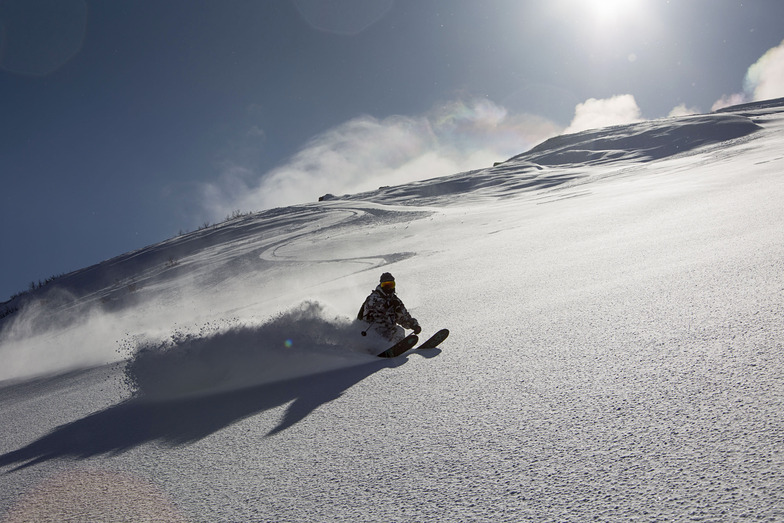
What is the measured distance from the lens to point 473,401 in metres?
2.79

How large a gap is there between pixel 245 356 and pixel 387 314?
146cm

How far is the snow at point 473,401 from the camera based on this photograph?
1835 mm

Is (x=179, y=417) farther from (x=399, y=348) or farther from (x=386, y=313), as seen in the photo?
(x=386, y=313)

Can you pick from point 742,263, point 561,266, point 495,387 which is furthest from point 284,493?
point 561,266

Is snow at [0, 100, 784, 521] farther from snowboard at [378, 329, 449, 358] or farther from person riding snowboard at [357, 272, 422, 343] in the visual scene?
person riding snowboard at [357, 272, 422, 343]

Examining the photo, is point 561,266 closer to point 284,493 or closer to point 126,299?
point 284,493

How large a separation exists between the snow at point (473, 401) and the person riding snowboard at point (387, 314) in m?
0.24

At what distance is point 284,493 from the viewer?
7.13 feet

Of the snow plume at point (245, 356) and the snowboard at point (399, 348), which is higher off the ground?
the snow plume at point (245, 356)

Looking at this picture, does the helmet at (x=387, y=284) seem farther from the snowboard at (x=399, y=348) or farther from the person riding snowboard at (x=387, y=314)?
the snowboard at (x=399, y=348)

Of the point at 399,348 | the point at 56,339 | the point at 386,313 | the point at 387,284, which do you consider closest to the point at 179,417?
the point at 399,348

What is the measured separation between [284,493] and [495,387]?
141 cm

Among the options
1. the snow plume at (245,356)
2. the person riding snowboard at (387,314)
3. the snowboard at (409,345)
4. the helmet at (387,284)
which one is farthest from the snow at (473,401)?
the helmet at (387,284)

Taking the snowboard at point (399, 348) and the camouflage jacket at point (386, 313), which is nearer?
the snowboard at point (399, 348)
